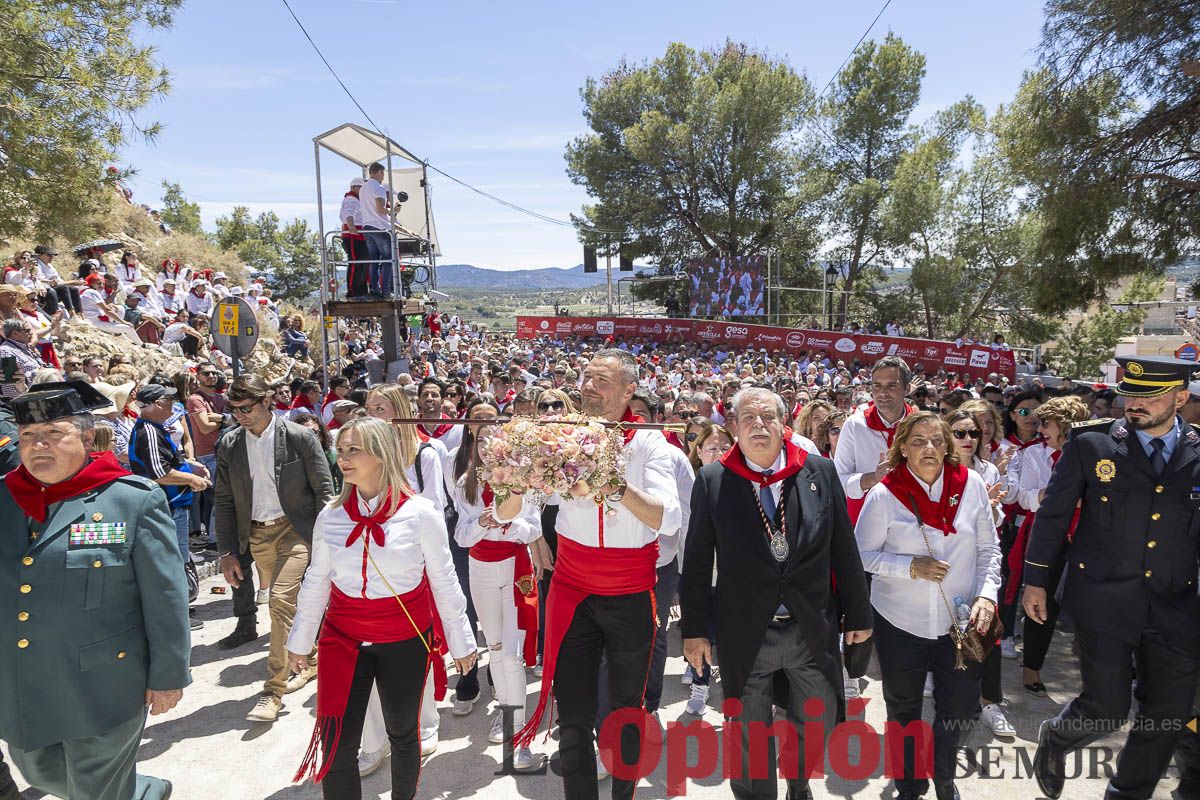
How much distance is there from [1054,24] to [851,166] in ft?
87.0

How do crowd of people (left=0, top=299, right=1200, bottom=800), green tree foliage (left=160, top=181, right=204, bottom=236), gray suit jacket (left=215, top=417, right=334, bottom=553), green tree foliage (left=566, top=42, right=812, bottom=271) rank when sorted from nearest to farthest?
crowd of people (left=0, top=299, right=1200, bottom=800) < gray suit jacket (left=215, top=417, right=334, bottom=553) < green tree foliage (left=566, top=42, right=812, bottom=271) < green tree foliage (left=160, top=181, right=204, bottom=236)

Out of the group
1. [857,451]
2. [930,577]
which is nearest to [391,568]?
[930,577]

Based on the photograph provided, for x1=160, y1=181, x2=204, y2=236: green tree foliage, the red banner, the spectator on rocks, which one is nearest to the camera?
the spectator on rocks

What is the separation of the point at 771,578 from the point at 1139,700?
6.60ft

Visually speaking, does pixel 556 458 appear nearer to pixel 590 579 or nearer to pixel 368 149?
pixel 590 579

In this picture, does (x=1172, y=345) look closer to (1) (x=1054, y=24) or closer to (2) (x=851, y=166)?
(2) (x=851, y=166)

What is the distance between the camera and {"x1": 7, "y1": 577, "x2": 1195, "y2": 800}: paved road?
392 centimetres

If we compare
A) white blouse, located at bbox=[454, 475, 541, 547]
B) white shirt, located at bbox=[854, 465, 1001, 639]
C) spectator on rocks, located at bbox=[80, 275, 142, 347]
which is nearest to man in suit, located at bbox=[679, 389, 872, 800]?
white shirt, located at bbox=[854, 465, 1001, 639]

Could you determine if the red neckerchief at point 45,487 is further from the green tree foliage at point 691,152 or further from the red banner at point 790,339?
the green tree foliage at point 691,152

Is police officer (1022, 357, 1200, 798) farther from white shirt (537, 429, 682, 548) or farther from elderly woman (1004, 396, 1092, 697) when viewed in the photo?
white shirt (537, 429, 682, 548)

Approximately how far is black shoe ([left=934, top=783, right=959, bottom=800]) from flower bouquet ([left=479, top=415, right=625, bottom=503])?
2353 millimetres

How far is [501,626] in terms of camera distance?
450 centimetres

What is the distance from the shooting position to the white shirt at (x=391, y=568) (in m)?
3.34

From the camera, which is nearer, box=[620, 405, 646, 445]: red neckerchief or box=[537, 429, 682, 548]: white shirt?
box=[537, 429, 682, 548]: white shirt
